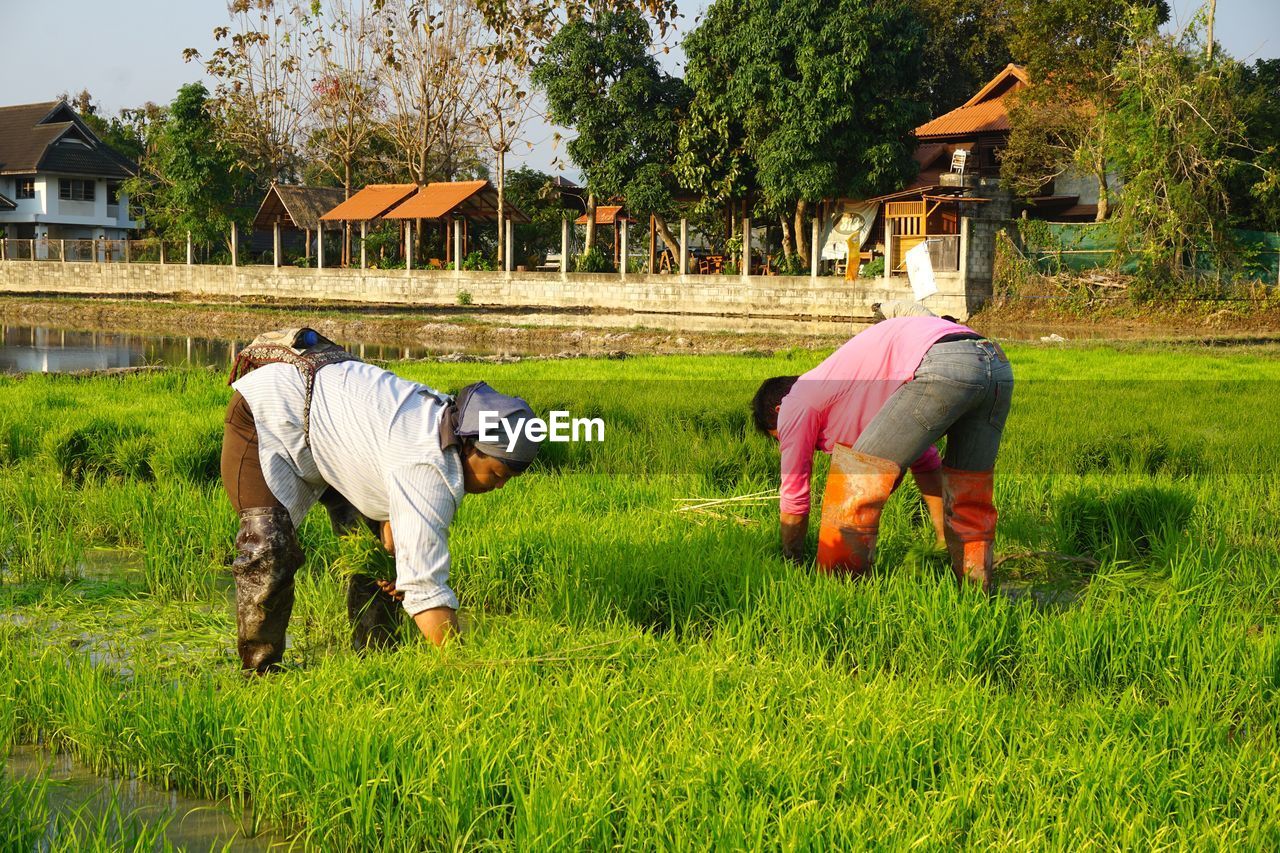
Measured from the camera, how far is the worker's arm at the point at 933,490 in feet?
14.2

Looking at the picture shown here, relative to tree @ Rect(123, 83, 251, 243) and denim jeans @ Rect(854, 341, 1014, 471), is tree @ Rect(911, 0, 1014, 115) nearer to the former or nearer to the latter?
tree @ Rect(123, 83, 251, 243)

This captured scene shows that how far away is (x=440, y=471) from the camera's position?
2.76 metres

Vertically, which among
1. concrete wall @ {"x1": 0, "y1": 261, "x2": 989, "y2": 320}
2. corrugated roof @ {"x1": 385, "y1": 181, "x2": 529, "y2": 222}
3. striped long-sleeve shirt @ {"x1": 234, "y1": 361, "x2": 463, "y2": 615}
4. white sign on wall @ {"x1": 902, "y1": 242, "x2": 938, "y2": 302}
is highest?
corrugated roof @ {"x1": 385, "y1": 181, "x2": 529, "y2": 222}

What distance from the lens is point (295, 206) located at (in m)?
31.6

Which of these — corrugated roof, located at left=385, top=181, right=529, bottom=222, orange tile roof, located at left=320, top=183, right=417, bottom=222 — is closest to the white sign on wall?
corrugated roof, located at left=385, top=181, right=529, bottom=222

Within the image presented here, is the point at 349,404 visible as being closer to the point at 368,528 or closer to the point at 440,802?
the point at 368,528

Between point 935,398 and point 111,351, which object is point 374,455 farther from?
point 111,351

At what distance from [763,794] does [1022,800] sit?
52 centimetres

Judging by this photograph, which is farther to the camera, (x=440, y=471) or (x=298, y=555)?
(x=298, y=555)

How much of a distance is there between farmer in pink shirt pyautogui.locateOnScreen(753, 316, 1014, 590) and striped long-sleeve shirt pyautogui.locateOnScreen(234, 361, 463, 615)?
1.33m

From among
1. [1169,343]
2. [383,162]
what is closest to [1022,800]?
[1169,343]

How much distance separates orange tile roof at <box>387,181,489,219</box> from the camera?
28.2 m

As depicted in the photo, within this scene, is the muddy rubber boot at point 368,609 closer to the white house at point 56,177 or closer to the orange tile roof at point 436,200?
the orange tile roof at point 436,200

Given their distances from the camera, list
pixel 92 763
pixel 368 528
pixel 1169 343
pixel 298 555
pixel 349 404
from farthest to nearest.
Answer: pixel 1169 343 → pixel 368 528 → pixel 298 555 → pixel 349 404 → pixel 92 763
